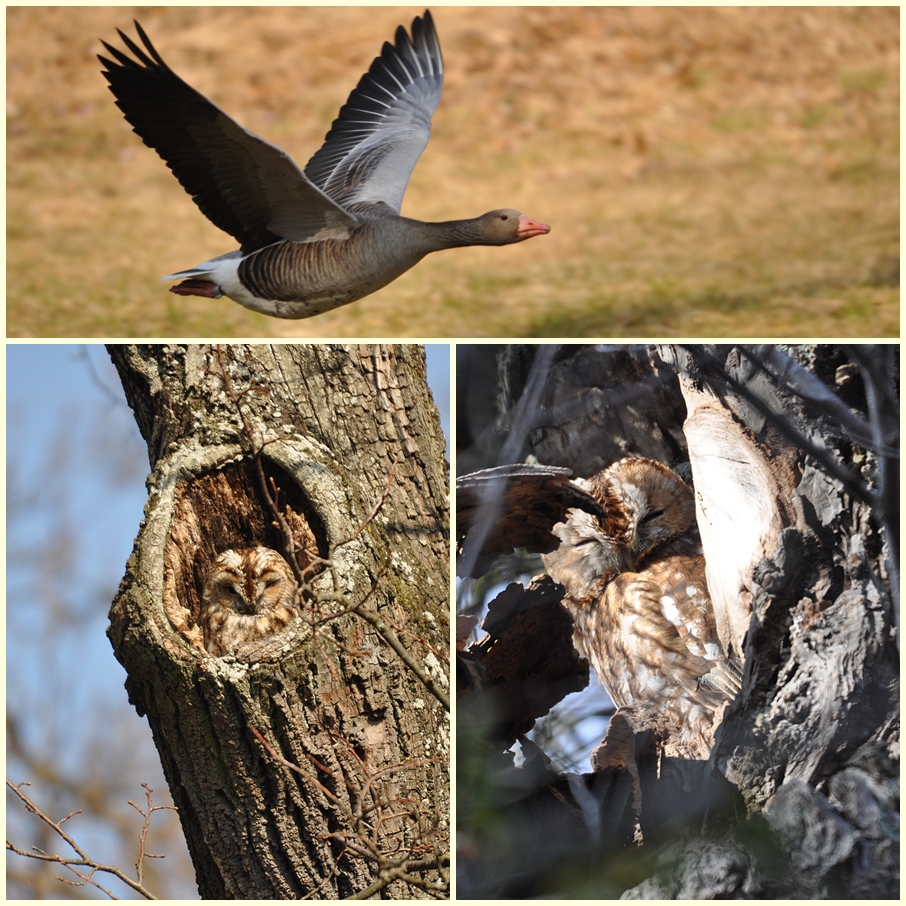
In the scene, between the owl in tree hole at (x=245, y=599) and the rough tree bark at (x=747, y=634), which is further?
the rough tree bark at (x=747, y=634)

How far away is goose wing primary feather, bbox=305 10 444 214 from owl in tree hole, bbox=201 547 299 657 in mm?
1376

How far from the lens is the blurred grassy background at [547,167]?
243 inches

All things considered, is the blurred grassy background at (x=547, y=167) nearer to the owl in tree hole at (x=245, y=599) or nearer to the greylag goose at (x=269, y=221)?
the greylag goose at (x=269, y=221)

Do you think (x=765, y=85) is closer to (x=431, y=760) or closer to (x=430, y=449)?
(x=430, y=449)

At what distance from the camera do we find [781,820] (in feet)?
9.18

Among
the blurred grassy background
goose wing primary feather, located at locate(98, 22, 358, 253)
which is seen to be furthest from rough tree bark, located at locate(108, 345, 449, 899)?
the blurred grassy background

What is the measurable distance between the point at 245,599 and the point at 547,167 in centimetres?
579

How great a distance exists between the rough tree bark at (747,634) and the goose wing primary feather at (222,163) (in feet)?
2.40

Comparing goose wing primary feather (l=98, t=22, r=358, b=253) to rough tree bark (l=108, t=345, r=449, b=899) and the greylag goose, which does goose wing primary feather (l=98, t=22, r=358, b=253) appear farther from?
rough tree bark (l=108, t=345, r=449, b=899)

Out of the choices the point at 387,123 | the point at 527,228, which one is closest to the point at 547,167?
the point at 387,123

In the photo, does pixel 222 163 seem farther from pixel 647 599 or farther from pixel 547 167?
pixel 547 167

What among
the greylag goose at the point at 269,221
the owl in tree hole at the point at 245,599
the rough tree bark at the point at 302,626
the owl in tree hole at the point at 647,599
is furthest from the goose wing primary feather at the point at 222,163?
the owl in tree hole at the point at 647,599

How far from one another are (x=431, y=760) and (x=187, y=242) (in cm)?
502

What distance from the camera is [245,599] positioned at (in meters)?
2.55
